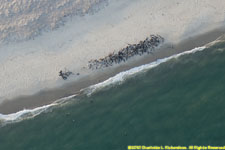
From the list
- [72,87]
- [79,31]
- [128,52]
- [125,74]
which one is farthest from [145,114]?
[79,31]

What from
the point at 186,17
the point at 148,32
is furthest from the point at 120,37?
the point at 186,17

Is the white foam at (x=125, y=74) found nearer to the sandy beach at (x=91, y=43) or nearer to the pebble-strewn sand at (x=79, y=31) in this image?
the sandy beach at (x=91, y=43)

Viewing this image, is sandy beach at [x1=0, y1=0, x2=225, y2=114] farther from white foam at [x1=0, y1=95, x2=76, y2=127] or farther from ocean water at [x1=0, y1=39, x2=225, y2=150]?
ocean water at [x1=0, y1=39, x2=225, y2=150]

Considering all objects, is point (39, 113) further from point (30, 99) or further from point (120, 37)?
point (120, 37)

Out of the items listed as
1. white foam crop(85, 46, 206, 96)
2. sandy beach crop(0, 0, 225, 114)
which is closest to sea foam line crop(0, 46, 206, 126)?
white foam crop(85, 46, 206, 96)

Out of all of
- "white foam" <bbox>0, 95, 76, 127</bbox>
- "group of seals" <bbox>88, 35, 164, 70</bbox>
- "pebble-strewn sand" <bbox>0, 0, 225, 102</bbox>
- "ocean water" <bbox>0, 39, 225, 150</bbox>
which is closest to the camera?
"ocean water" <bbox>0, 39, 225, 150</bbox>

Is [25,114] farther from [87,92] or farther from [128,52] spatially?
[128,52]
